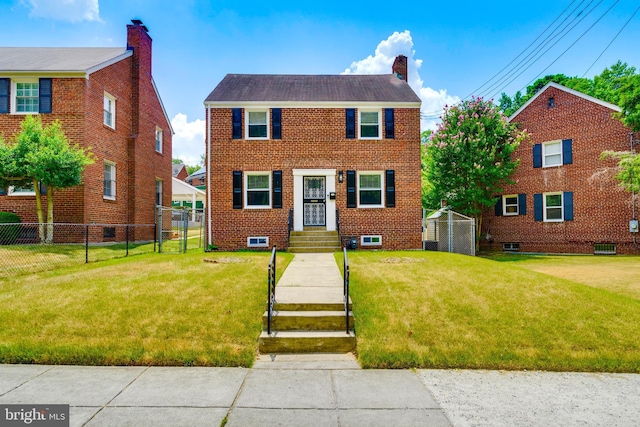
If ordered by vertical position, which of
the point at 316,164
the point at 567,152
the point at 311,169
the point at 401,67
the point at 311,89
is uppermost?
the point at 401,67

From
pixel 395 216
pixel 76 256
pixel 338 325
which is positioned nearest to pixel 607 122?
pixel 395 216

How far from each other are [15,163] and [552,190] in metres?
22.2

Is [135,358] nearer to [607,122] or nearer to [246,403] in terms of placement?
[246,403]

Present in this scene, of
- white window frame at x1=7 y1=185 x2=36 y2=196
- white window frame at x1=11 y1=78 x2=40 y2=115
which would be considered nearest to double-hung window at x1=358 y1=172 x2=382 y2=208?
white window frame at x1=7 y1=185 x2=36 y2=196

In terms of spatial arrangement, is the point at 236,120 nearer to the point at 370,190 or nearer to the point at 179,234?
the point at 179,234

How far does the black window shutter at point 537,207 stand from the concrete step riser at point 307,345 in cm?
1685

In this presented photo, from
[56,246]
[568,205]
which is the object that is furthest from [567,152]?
[56,246]

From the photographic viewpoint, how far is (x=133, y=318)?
585 cm

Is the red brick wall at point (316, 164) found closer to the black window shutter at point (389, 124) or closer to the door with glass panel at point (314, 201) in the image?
the black window shutter at point (389, 124)

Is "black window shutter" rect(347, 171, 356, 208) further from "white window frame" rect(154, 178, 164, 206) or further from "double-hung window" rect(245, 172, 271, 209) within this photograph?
"white window frame" rect(154, 178, 164, 206)

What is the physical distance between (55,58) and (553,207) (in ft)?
78.3

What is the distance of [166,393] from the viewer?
13.0 ft

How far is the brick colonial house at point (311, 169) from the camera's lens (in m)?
14.6

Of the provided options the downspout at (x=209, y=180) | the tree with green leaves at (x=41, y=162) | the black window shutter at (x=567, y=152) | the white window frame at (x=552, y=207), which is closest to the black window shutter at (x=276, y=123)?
the downspout at (x=209, y=180)
